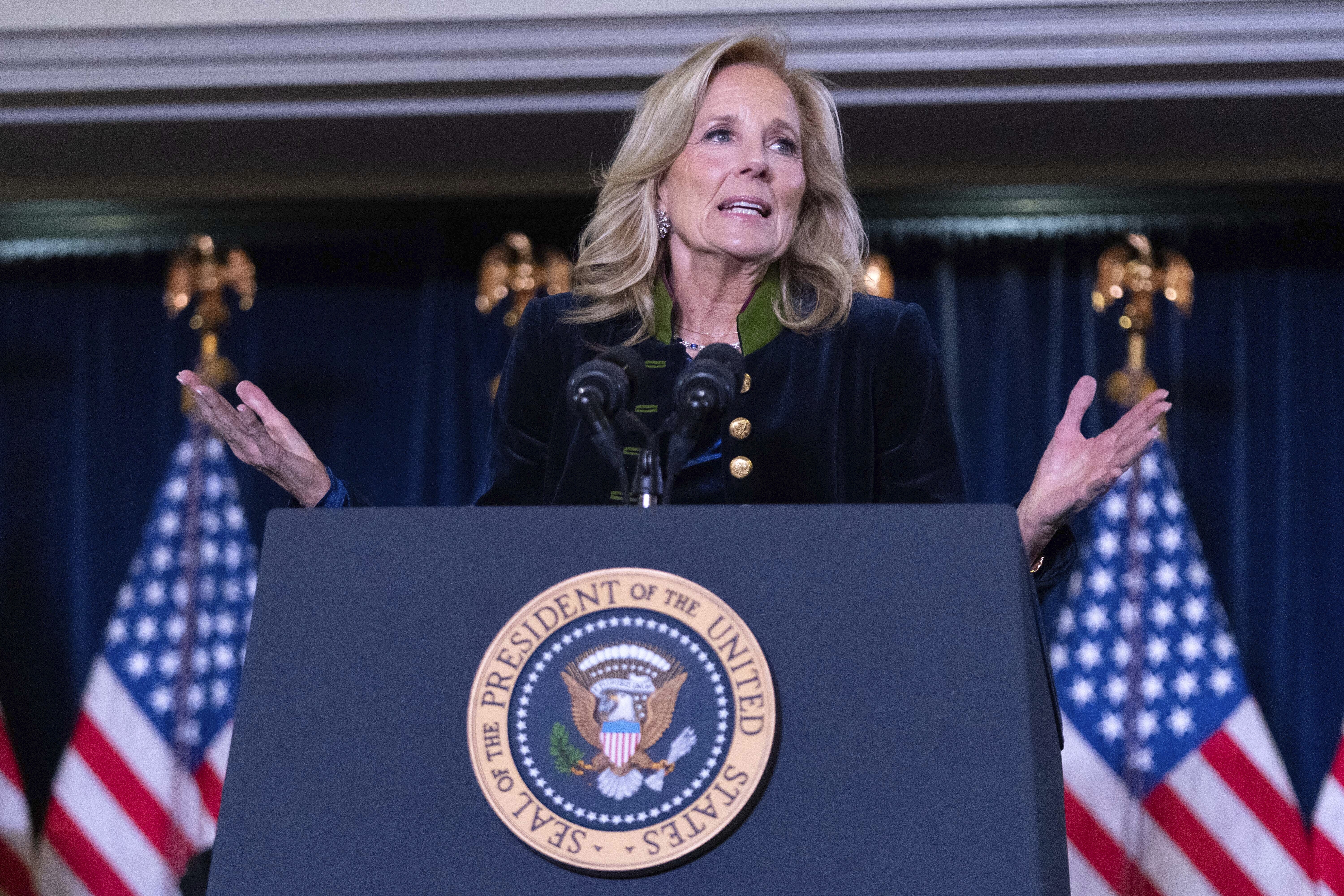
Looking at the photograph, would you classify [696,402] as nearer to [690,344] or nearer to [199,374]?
[690,344]

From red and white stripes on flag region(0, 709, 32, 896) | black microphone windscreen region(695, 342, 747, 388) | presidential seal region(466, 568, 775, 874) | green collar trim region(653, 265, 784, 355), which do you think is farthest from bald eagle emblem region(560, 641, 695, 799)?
red and white stripes on flag region(0, 709, 32, 896)

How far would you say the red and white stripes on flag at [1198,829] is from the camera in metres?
4.08

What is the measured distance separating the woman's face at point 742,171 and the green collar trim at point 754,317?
35 mm

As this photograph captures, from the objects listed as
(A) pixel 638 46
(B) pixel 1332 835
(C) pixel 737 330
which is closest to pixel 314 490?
(C) pixel 737 330

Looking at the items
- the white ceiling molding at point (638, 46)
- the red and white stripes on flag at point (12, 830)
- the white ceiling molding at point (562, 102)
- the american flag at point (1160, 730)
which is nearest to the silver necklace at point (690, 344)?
the white ceiling molding at point (638, 46)

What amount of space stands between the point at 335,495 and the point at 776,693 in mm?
680

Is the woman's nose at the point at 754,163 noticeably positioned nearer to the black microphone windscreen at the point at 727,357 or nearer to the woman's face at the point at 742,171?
the woman's face at the point at 742,171

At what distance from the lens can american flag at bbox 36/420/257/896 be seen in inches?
175

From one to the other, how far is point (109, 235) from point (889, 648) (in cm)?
472

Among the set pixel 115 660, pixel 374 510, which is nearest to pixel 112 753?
pixel 115 660

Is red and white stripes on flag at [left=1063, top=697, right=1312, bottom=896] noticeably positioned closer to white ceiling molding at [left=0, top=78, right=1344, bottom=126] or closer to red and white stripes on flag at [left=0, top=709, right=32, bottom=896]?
white ceiling molding at [left=0, top=78, right=1344, bottom=126]

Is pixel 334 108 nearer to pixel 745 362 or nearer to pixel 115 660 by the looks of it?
pixel 115 660

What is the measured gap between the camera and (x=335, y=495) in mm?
1466

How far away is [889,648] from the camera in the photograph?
967mm
